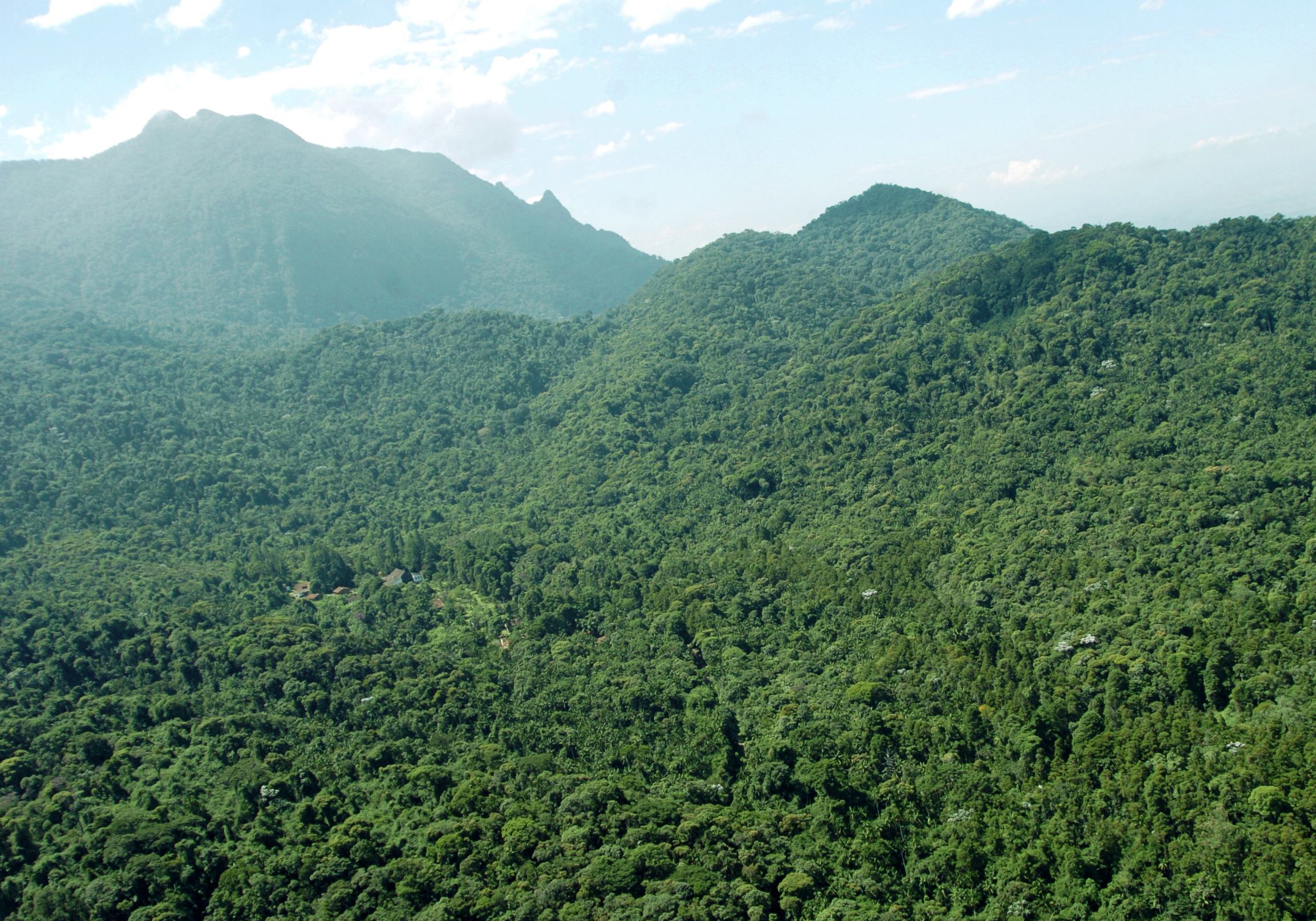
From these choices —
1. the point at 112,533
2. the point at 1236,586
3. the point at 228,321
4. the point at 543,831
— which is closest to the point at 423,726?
the point at 543,831

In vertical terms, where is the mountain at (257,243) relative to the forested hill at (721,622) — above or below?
above

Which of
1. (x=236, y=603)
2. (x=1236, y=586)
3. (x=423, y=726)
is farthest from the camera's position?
(x=236, y=603)

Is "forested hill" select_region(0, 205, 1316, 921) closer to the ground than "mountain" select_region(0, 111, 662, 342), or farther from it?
closer to the ground

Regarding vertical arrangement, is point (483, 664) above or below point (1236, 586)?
below

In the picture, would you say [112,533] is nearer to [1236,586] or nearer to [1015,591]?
[1015,591]

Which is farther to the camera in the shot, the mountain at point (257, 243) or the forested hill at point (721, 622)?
the mountain at point (257, 243)
